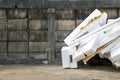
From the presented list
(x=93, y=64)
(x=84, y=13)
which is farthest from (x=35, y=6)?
(x=93, y=64)

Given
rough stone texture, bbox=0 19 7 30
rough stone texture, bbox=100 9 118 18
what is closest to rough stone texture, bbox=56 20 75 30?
rough stone texture, bbox=100 9 118 18

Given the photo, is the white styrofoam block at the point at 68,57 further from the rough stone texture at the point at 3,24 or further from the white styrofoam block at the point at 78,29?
the rough stone texture at the point at 3,24

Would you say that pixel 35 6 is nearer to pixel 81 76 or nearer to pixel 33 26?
pixel 33 26

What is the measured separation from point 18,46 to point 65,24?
5.63 ft

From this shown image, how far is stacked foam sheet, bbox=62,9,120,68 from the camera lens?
331 inches

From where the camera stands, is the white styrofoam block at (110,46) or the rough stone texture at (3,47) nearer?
the white styrofoam block at (110,46)

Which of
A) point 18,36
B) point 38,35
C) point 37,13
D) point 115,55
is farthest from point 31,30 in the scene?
point 115,55

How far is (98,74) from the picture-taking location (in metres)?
7.96

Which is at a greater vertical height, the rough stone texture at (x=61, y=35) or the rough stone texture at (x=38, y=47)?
the rough stone texture at (x=61, y=35)

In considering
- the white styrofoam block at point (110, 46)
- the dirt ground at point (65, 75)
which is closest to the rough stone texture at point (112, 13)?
the white styrofoam block at point (110, 46)

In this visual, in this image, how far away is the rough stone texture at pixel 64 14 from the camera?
34.0 feet

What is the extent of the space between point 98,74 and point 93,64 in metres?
1.83

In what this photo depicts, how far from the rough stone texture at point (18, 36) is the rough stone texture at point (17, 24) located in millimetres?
133

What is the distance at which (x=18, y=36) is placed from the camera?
10.4 m
